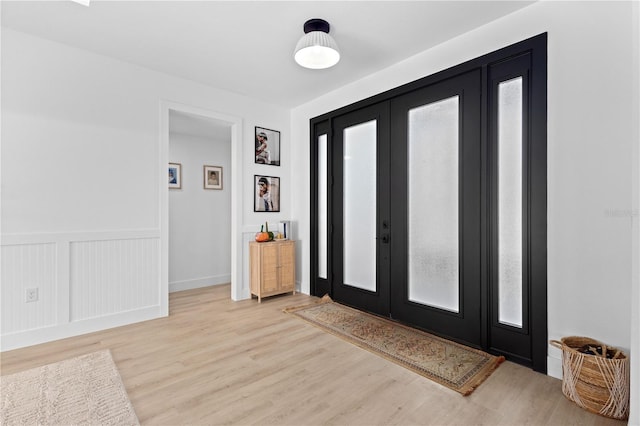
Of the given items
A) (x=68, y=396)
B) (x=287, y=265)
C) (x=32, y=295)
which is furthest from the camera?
(x=287, y=265)

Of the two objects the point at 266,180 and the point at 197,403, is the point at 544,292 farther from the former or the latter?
the point at 266,180

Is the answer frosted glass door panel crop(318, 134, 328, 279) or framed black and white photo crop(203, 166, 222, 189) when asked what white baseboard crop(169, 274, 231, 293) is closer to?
framed black and white photo crop(203, 166, 222, 189)

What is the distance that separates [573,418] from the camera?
1.79 metres

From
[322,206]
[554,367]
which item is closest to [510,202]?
[554,367]

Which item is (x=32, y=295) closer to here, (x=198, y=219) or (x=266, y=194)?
(x=198, y=219)

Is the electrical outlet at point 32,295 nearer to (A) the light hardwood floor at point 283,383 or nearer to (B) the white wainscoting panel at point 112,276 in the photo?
(B) the white wainscoting panel at point 112,276

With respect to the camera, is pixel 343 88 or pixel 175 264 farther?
pixel 175 264

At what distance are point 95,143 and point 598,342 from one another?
15.1 feet

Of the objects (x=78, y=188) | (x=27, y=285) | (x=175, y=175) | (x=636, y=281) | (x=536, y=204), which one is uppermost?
(x=175, y=175)

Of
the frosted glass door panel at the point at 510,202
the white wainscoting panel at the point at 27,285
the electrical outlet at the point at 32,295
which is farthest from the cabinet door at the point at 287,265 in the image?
the frosted glass door panel at the point at 510,202

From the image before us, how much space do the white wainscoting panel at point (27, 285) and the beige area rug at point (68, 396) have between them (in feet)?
2.24

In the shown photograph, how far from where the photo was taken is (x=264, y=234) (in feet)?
14.3

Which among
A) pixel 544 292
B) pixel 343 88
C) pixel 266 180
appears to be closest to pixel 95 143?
pixel 266 180

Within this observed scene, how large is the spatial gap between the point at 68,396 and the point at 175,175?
351 cm
